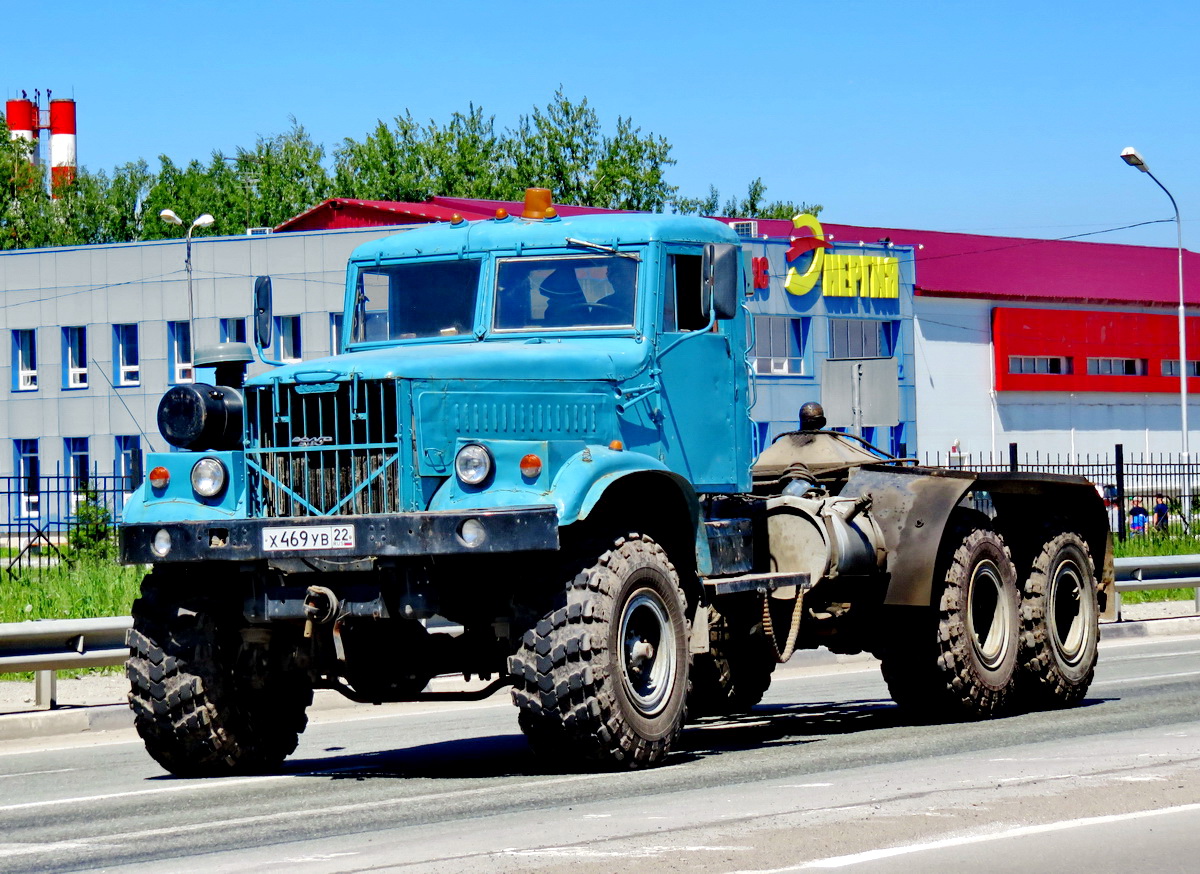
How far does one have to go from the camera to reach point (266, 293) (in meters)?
11.2

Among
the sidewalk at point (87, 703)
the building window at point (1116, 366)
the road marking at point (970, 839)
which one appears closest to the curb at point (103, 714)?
the sidewalk at point (87, 703)

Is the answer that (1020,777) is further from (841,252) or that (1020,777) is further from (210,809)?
(841,252)

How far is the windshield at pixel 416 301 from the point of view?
434 inches

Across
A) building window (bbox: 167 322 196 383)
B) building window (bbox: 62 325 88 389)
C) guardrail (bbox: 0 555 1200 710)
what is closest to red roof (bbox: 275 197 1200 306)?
building window (bbox: 167 322 196 383)

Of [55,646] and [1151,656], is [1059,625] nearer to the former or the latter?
[1151,656]

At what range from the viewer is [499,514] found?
29.9 feet

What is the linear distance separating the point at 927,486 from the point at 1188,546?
53.9ft

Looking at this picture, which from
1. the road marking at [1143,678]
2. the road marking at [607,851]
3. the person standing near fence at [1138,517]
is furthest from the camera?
the person standing near fence at [1138,517]

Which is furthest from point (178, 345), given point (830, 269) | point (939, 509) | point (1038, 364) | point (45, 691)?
point (939, 509)

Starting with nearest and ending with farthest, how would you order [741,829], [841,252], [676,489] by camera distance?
1. [741,829]
2. [676,489]
3. [841,252]

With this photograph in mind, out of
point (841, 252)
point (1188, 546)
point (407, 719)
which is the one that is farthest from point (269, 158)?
point (407, 719)

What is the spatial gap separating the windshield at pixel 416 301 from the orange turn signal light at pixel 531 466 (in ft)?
5.54

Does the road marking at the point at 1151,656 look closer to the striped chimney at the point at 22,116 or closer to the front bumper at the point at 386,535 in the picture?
the front bumper at the point at 386,535

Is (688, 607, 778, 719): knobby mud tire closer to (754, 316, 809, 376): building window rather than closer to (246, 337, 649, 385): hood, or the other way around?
(246, 337, 649, 385): hood
